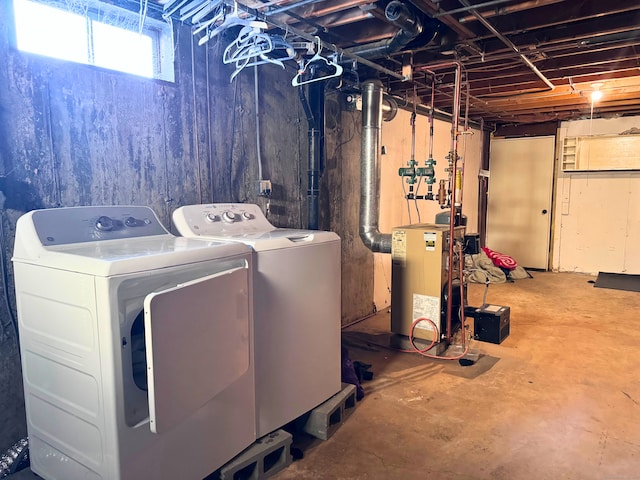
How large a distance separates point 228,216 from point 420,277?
5.68 feet

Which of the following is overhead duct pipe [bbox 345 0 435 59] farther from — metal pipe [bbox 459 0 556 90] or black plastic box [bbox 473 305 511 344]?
black plastic box [bbox 473 305 511 344]

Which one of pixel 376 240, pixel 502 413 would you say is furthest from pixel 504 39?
pixel 502 413

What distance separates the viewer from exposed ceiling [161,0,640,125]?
2656 millimetres

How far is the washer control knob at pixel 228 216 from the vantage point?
8.47ft

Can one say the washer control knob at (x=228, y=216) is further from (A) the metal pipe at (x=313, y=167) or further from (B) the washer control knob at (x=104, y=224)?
(A) the metal pipe at (x=313, y=167)

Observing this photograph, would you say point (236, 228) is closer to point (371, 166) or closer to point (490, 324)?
point (371, 166)

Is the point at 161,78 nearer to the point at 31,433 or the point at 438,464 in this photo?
the point at 31,433

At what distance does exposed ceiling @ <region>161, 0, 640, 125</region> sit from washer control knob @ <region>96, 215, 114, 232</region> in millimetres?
1416

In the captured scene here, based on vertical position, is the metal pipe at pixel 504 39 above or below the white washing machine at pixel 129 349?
above

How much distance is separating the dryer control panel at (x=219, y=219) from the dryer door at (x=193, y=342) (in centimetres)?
58

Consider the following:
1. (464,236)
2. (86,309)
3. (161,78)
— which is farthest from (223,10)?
(464,236)

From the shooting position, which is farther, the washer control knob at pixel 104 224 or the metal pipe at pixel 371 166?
the metal pipe at pixel 371 166

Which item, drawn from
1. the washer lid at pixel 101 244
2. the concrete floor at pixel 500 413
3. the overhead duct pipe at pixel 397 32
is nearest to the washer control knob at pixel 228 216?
the washer lid at pixel 101 244

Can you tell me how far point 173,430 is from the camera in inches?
69.1
